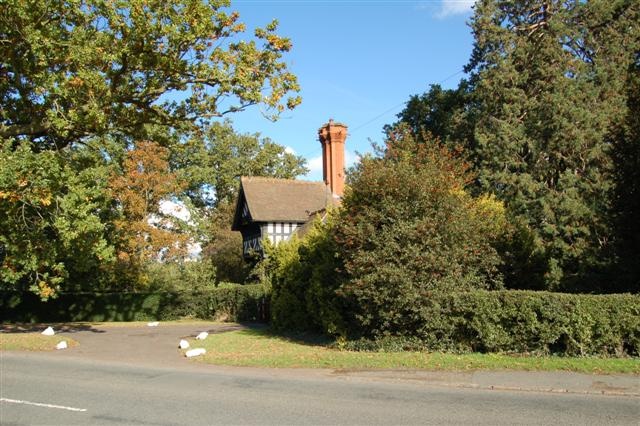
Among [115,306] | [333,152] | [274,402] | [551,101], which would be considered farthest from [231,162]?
[274,402]

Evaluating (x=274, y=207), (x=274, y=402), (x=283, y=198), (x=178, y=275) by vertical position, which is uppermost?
(x=283, y=198)

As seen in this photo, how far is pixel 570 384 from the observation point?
9.91 m

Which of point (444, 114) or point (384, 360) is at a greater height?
point (444, 114)

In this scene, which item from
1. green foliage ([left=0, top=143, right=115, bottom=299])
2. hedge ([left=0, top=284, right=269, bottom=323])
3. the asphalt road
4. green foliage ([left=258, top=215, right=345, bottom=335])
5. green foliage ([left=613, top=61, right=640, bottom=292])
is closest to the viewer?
the asphalt road

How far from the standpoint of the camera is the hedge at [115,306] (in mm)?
34062

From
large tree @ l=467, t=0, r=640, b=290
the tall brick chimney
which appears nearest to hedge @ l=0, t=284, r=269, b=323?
the tall brick chimney

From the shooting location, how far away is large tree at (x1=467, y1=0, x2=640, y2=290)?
29.9 m

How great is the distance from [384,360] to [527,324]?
10.9 feet

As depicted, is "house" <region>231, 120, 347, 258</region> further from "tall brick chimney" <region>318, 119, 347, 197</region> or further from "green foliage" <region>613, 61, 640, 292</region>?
"green foliage" <region>613, 61, 640, 292</region>

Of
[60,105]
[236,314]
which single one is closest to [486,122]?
[236,314]

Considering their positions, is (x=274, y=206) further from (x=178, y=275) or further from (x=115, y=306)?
(x=115, y=306)

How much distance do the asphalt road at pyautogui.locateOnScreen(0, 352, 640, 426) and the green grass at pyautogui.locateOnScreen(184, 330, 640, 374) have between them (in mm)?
1391

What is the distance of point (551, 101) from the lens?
98.9 feet

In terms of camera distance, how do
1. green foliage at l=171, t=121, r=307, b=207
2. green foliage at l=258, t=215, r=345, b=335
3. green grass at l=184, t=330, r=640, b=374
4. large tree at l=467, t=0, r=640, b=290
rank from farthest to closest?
1. green foliage at l=171, t=121, r=307, b=207
2. large tree at l=467, t=0, r=640, b=290
3. green foliage at l=258, t=215, r=345, b=335
4. green grass at l=184, t=330, r=640, b=374
